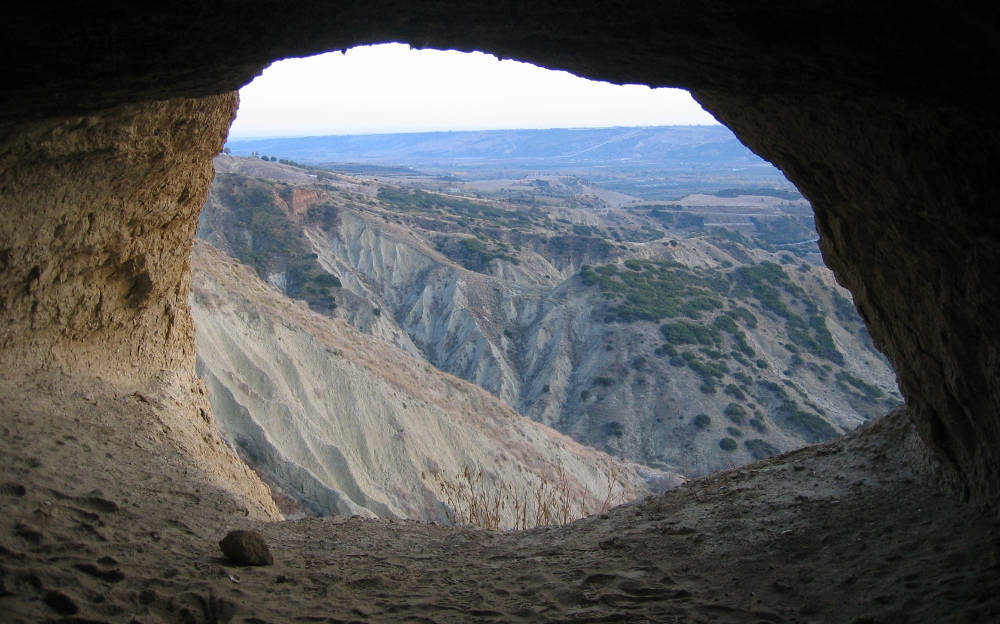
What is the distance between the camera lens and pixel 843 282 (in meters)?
5.78

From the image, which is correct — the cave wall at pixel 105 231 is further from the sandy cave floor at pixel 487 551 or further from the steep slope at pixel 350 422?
the steep slope at pixel 350 422

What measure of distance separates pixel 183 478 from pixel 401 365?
17.5m

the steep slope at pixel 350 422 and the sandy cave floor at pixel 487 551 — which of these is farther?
the steep slope at pixel 350 422

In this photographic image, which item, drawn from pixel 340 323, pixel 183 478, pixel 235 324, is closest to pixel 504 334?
pixel 340 323

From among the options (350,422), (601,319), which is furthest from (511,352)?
(350,422)

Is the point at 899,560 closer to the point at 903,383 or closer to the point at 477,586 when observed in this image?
the point at 903,383

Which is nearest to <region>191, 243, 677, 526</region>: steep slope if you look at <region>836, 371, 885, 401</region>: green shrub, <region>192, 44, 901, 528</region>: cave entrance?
<region>192, 44, 901, 528</region>: cave entrance

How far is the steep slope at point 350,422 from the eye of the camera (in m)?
16.8

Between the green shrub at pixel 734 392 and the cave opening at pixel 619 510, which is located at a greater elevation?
the cave opening at pixel 619 510

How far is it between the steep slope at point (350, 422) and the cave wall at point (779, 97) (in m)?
11.2

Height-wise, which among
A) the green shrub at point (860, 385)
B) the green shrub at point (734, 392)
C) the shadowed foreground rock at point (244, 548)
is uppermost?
the shadowed foreground rock at point (244, 548)

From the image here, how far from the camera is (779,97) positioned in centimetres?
392

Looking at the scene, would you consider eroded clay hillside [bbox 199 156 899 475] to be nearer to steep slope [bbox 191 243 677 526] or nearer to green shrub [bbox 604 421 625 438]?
green shrub [bbox 604 421 625 438]

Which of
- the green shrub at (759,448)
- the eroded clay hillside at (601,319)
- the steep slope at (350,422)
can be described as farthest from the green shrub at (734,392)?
the steep slope at (350,422)
